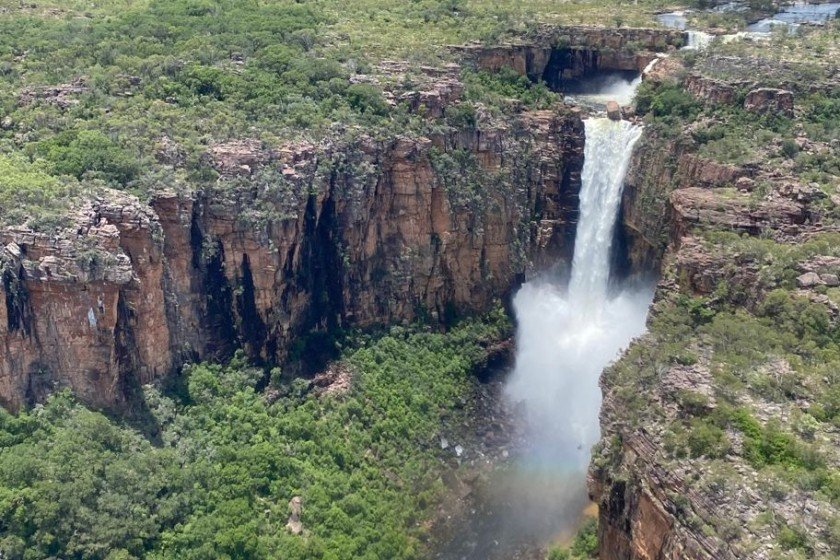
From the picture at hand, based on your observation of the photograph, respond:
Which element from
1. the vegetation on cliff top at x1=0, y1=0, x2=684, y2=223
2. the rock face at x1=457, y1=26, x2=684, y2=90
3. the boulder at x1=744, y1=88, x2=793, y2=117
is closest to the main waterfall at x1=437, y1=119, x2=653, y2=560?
the boulder at x1=744, y1=88, x2=793, y2=117

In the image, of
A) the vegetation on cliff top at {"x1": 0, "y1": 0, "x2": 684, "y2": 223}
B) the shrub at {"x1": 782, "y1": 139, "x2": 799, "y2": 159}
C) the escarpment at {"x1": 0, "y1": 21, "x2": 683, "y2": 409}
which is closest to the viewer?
the escarpment at {"x1": 0, "y1": 21, "x2": 683, "y2": 409}

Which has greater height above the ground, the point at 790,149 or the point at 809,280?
the point at 790,149

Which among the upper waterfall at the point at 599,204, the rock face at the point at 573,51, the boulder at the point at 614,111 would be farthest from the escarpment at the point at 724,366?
the rock face at the point at 573,51

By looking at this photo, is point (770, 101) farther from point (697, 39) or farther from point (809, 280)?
point (809, 280)

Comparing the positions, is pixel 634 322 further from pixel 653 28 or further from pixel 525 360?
pixel 653 28

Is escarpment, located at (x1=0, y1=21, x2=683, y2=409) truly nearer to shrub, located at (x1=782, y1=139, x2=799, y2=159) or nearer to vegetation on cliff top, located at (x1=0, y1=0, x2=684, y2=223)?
vegetation on cliff top, located at (x1=0, y1=0, x2=684, y2=223)

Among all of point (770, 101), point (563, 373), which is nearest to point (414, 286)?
point (563, 373)

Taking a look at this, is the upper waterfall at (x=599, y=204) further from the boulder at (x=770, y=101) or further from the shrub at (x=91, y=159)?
the shrub at (x=91, y=159)
